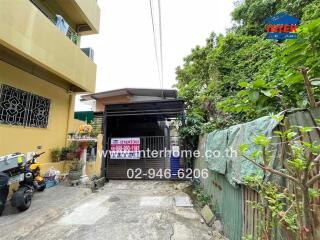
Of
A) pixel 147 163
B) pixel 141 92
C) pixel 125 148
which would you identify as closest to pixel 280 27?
pixel 125 148

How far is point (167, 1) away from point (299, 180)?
479cm

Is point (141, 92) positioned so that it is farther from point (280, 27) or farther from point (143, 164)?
point (280, 27)

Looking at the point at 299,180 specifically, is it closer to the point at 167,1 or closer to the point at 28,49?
the point at 167,1

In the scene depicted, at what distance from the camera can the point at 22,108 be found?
5.90 metres

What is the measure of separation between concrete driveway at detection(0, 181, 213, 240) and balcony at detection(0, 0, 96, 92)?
357cm

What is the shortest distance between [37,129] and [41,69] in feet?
6.23

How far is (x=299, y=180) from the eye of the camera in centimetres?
131

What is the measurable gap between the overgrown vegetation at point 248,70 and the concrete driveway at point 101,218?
2.41m

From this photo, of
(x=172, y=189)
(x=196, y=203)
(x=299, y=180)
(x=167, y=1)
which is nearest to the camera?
(x=299, y=180)

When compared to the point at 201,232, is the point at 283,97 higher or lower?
higher

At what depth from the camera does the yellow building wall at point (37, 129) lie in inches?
209

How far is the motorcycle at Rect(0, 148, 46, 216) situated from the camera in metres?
4.14

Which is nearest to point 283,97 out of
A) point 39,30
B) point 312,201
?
point 312,201

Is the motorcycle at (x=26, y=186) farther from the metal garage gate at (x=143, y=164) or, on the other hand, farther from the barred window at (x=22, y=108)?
the metal garage gate at (x=143, y=164)
